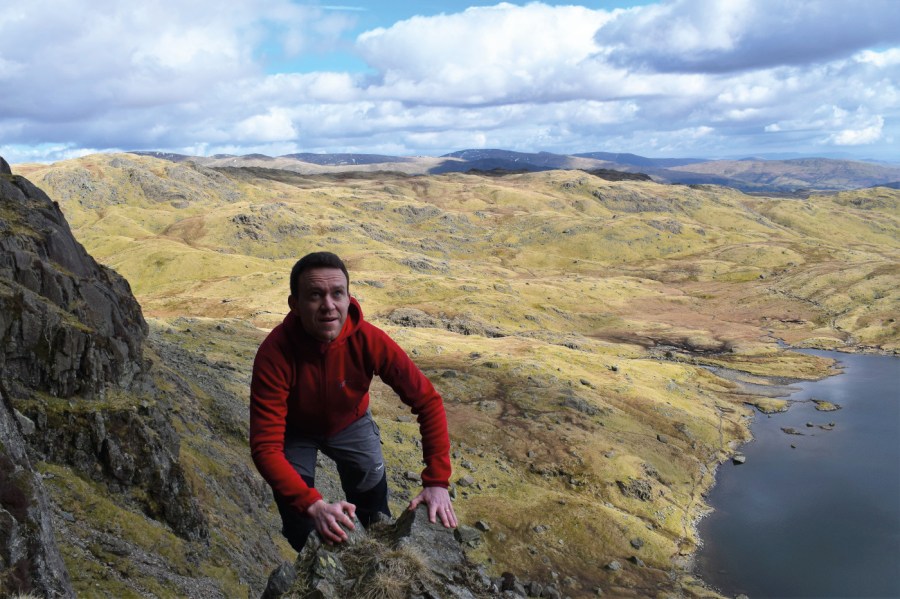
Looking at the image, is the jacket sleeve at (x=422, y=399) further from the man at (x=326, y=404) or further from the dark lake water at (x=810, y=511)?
the dark lake water at (x=810, y=511)

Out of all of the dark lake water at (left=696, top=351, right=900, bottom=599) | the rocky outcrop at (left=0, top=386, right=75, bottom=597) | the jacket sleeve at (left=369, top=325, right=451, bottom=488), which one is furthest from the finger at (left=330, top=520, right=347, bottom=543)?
the dark lake water at (left=696, top=351, right=900, bottom=599)

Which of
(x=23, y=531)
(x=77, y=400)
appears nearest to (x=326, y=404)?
(x=23, y=531)

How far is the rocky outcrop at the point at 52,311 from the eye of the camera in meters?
22.8

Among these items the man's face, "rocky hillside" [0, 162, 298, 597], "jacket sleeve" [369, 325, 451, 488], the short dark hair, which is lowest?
"rocky hillside" [0, 162, 298, 597]

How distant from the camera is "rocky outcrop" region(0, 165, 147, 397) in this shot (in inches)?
899

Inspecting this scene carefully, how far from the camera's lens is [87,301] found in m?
31.8

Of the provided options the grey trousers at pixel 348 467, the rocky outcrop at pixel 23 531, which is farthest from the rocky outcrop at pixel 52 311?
the grey trousers at pixel 348 467

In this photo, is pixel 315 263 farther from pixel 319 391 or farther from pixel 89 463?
pixel 89 463

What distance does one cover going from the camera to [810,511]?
71.4 meters

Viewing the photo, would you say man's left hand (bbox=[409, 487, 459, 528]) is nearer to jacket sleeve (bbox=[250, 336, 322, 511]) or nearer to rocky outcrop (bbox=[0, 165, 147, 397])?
jacket sleeve (bbox=[250, 336, 322, 511])

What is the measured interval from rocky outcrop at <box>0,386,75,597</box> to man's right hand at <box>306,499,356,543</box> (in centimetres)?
478

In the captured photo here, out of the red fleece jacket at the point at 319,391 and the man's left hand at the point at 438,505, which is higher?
the red fleece jacket at the point at 319,391

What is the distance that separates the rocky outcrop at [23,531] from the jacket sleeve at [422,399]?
6582mm

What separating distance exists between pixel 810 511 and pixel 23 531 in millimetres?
83459
